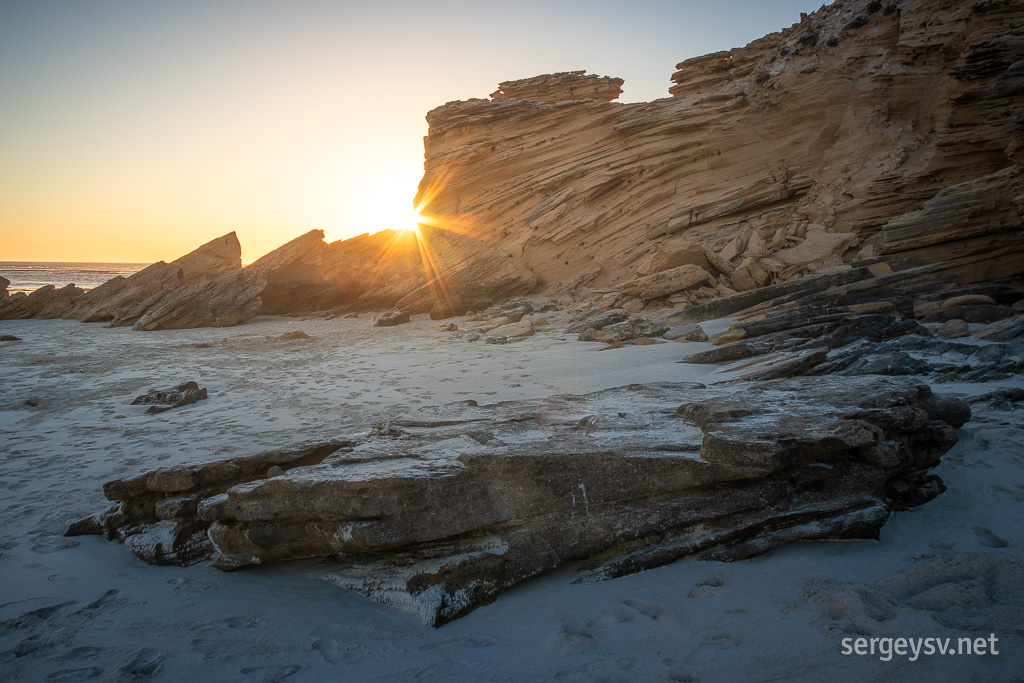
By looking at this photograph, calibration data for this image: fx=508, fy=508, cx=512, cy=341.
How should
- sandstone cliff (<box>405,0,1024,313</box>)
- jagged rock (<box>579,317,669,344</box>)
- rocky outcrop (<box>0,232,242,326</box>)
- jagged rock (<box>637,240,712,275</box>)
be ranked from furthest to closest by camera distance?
rocky outcrop (<box>0,232,242,326</box>) < jagged rock (<box>637,240,712,275</box>) < sandstone cliff (<box>405,0,1024,313</box>) < jagged rock (<box>579,317,669,344</box>)

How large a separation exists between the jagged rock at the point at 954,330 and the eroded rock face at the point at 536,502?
14.0 feet

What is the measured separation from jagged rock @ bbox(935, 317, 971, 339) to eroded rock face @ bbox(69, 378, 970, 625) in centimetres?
428

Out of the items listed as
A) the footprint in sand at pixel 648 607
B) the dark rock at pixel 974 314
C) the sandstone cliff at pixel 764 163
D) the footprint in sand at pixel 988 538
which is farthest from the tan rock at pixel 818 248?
the footprint in sand at pixel 648 607

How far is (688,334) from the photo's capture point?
8.38m

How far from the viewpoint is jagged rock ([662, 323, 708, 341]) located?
8282 millimetres

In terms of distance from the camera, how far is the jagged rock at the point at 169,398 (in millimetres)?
6332

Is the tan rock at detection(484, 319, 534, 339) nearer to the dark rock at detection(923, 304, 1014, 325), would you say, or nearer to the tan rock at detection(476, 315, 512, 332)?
the tan rock at detection(476, 315, 512, 332)

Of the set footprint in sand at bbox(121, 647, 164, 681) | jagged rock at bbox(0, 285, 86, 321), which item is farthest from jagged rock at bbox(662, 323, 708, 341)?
jagged rock at bbox(0, 285, 86, 321)

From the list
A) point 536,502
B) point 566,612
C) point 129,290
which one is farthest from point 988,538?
point 129,290

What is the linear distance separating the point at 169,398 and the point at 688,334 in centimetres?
759

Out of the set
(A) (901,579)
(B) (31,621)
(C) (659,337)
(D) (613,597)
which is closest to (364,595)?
(D) (613,597)

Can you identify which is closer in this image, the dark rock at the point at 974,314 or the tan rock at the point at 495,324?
the dark rock at the point at 974,314

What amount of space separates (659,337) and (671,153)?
11.8m

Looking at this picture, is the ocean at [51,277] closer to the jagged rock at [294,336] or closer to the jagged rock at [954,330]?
the jagged rock at [294,336]
